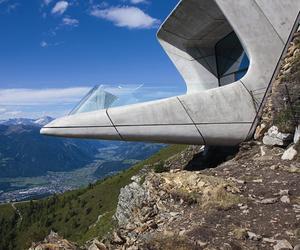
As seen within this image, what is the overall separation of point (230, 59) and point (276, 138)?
33.3 feet

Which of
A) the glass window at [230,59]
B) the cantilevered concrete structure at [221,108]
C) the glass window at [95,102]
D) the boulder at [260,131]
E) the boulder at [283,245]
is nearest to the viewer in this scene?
the boulder at [283,245]

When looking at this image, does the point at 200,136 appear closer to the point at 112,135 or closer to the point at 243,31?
the point at 112,135

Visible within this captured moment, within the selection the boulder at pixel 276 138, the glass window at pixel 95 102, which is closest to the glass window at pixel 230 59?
the boulder at pixel 276 138

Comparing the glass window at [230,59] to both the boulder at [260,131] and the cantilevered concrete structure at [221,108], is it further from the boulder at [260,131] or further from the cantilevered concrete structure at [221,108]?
the boulder at [260,131]

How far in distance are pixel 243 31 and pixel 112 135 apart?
8.24 metres

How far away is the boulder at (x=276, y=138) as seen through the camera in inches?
708

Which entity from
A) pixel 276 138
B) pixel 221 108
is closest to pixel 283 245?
pixel 276 138

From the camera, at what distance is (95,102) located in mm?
21250

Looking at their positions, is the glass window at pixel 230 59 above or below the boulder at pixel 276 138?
above

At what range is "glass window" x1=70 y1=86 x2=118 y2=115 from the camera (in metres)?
20.9

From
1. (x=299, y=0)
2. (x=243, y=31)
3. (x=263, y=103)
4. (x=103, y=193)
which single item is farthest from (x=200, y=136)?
(x=103, y=193)

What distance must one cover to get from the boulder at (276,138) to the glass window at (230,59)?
22.5 ft

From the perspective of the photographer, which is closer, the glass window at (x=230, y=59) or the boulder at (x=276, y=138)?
the boulder at (x=276, y=138)

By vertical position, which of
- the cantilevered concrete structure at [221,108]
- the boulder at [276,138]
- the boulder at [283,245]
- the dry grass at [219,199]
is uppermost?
the cantilevered concrete structure at [221,108]
